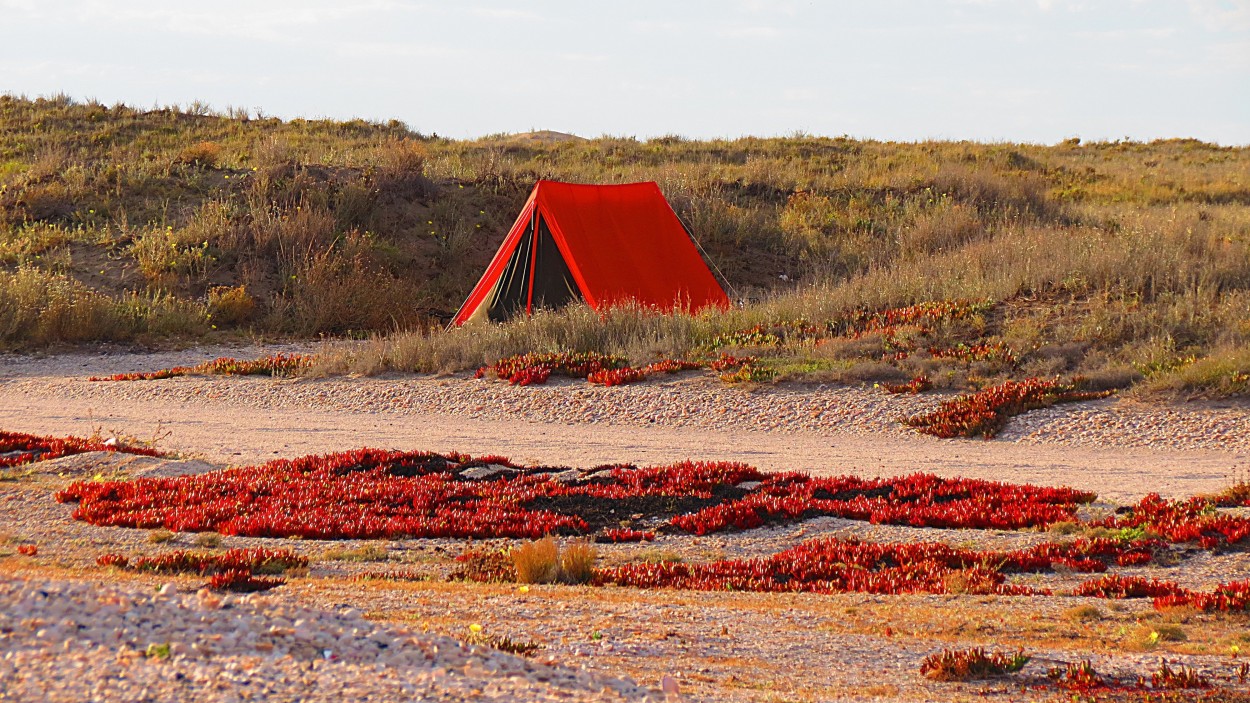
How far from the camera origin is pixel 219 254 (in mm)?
23672

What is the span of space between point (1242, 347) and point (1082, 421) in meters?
2.36

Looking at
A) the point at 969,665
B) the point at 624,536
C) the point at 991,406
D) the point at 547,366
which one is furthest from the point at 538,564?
the point at 547,366

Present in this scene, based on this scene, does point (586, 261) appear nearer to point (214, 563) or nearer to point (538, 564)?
point (538, 564)

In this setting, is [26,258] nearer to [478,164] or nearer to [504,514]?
[478,164]

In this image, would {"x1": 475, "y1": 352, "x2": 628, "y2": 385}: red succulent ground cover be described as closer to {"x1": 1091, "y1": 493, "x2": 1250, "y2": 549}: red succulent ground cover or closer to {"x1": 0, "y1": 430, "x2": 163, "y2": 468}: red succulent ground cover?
{"x1": 0, "y1": 430, "x2": 163, "y2": 468}: red succulent ground cover

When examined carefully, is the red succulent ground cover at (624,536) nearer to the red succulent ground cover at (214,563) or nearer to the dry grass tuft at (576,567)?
the dry grass tuft at (576,567)

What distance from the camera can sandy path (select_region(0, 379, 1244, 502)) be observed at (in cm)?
963

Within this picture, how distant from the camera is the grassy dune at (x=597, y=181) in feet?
47.5

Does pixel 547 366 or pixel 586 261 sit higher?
pixel 586 261

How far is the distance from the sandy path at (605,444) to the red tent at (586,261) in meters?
5.88

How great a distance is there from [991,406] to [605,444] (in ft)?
12.8

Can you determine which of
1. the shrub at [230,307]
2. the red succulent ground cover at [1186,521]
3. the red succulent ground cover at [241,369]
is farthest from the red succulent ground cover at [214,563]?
the shrub at [230,307]

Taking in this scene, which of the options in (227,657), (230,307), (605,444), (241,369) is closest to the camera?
(227,657)

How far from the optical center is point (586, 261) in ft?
62.5
